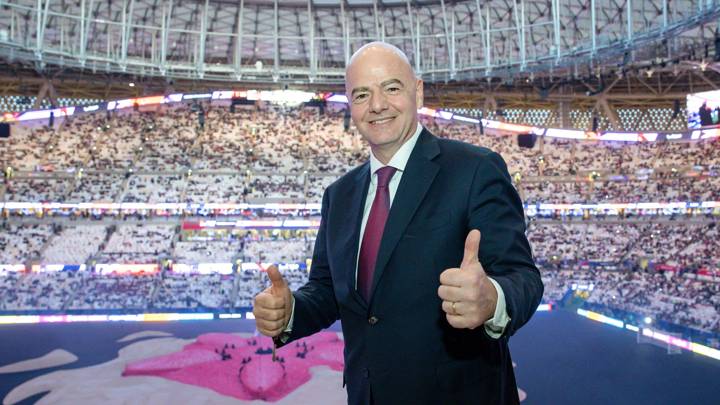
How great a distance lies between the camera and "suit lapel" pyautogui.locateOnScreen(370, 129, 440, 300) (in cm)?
220

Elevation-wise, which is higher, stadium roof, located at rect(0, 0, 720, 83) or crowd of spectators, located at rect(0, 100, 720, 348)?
stadium roof, located at rect(0, 0, 720, 83)

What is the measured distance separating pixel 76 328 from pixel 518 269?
23.4m

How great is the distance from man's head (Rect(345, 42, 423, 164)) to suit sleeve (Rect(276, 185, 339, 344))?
52cm

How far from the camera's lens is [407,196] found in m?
2.26

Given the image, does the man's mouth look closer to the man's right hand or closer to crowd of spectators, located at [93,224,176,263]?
the man's right hand

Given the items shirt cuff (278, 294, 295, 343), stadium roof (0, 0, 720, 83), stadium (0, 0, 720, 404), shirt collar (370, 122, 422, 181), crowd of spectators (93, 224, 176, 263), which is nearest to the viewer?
shirt collar (370, 122, 422, 181)

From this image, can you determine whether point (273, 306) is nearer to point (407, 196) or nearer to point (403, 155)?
point (407, 196)

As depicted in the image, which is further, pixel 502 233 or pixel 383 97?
pixel 383 97

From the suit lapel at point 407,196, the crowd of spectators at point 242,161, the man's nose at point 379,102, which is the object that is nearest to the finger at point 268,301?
the suit lapel at point 407,196

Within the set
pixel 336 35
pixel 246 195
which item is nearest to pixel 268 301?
pixel 246 195

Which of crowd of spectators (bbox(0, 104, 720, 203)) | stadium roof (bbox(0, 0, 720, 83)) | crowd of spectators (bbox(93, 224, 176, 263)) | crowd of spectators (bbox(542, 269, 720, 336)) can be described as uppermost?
stadium roof (bbox(0, 0, 720, 83))

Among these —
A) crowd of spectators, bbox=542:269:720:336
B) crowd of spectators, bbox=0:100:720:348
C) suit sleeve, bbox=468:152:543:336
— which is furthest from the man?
crowd of spectators, bbox=0:100:720:348

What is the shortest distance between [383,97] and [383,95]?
11 mm

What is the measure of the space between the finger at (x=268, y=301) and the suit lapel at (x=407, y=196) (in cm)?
40
